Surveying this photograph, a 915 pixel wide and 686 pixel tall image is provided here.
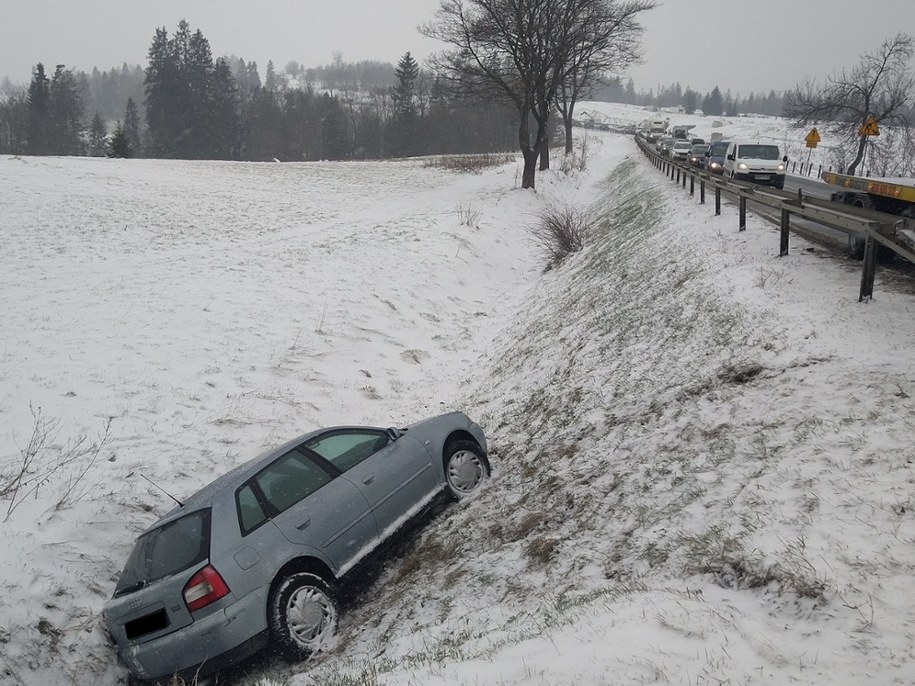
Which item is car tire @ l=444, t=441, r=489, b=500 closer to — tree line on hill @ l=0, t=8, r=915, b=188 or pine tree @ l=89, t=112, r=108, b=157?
tree line on hill @ l=0, t=8, r=915, b=188

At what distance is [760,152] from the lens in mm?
24031

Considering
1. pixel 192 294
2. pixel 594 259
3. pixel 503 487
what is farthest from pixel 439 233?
pixel 503 487

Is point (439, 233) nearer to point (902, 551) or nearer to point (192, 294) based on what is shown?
point (192, 294)

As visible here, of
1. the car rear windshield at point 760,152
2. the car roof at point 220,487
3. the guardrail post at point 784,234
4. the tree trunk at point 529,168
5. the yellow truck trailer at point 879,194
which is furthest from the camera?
the tree trunk at point 529,168

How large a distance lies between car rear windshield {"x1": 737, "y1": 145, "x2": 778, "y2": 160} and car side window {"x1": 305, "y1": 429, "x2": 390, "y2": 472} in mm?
22936

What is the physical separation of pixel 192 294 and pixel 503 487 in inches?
349

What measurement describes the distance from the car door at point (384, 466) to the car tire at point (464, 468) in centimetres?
30

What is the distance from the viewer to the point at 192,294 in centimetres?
1267

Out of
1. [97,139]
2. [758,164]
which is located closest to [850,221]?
[758,164]

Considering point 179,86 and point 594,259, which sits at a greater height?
point 179,86

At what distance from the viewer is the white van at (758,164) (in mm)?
23328

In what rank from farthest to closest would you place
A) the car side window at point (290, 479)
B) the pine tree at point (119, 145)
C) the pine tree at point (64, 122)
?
1. the pine tree at point (64, 122)
2. the pine tree at point (119, 145)
3. the car side window at point (290, 479)

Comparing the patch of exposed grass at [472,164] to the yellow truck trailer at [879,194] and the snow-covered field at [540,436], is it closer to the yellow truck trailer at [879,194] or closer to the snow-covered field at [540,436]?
the snow-covered field at [540,436]

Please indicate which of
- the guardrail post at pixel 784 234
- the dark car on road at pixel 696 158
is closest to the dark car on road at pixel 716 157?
the dark car on road at pixel 696 158
